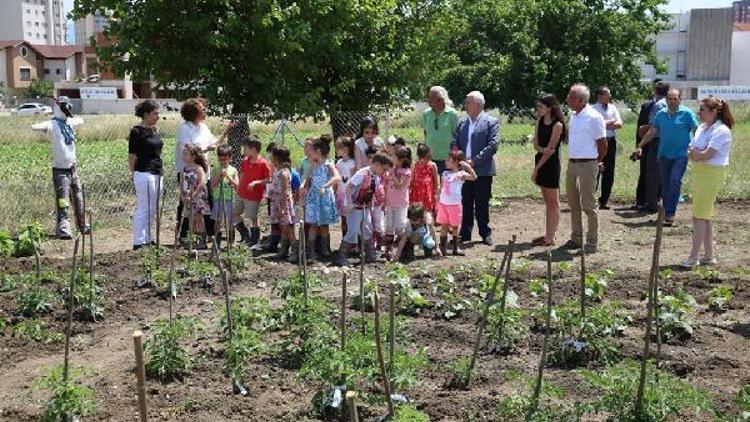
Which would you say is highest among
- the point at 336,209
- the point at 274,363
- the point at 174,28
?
the point at 174,28

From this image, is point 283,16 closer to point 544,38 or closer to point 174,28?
point 174,28

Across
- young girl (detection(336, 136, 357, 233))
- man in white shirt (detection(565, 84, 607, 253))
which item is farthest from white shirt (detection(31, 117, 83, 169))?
man in white shirt (detection(565, 84, 607, 253))

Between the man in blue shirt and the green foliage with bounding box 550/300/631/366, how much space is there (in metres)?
5.66

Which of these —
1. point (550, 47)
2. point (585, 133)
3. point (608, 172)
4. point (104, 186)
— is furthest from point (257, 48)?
point (550, 47)

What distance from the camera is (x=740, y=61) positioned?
69312 millimetres

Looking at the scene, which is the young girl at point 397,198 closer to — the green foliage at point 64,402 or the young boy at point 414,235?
the young boy at point 414,235

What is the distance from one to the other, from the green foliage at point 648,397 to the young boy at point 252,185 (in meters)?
6.26

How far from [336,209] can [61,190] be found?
3743 mm

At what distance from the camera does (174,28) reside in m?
13.0

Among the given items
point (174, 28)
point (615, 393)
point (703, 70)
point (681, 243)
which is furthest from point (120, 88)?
point (615, 393)

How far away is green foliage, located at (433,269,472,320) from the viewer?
23.0 ft

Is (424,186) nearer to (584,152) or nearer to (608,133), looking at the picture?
(584,152)

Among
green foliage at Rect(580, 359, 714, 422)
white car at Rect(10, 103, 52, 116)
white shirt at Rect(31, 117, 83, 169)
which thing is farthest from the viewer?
white car at Rect(10, 103, 52, 116)

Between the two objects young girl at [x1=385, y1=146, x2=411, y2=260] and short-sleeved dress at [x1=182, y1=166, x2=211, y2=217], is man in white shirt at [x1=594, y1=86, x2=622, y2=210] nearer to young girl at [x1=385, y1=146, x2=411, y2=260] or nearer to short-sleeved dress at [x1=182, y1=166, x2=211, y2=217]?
young girl at [x1=385, y1=146, x2=411, y2=260]
